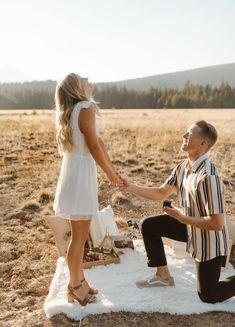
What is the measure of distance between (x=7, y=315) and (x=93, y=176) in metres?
1.38

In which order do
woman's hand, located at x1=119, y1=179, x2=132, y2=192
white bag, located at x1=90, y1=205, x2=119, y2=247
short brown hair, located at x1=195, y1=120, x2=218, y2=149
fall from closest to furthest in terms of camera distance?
short brown hair, located at x1=195, y1=120, x2=218, y2=149
woman's hand, located at x1=119, y1=179, x2=132, y2=192
white bag, located at x1=90, y1=205, x2=119, y2=247

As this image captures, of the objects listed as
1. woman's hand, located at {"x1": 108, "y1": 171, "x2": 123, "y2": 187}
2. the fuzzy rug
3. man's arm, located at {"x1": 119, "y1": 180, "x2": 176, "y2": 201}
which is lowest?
the fuzzy rug

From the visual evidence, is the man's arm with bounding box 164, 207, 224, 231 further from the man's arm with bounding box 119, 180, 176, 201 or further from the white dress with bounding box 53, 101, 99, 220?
the white dress with bounding box 53, 101, 99, 220

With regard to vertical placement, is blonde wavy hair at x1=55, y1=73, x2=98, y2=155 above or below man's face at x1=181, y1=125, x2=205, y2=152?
above

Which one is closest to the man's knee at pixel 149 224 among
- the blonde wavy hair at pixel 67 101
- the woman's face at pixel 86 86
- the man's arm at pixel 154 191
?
the man's arm at pixel 154 191

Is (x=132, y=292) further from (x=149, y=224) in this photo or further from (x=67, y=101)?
(x=67, y=101)

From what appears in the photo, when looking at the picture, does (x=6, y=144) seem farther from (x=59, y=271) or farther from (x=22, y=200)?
(x=59, y=271)

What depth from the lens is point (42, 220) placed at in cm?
658

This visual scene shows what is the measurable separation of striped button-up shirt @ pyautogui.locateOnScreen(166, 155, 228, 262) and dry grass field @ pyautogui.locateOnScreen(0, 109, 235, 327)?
21.0 inches

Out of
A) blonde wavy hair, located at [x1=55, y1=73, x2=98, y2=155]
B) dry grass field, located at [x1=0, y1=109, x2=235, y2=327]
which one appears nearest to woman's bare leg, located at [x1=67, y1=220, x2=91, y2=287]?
dry grass field, located at [x1=0, y1=109, x2=235, y2=327]

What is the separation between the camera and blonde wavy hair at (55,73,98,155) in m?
3.45

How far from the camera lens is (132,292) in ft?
13.3

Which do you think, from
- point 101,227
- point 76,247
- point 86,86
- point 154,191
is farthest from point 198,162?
point 101,227

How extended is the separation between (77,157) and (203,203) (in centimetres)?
106
